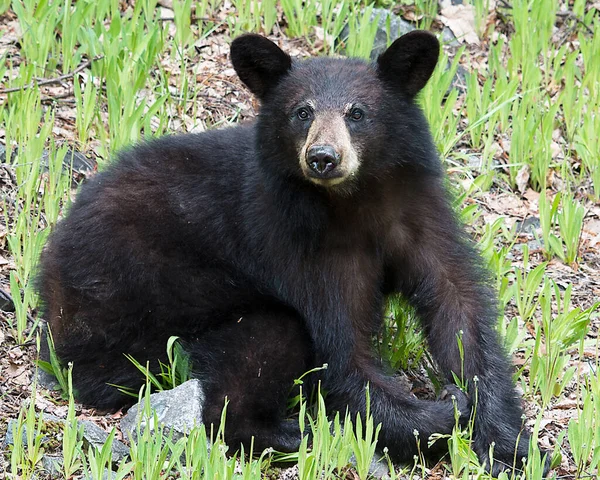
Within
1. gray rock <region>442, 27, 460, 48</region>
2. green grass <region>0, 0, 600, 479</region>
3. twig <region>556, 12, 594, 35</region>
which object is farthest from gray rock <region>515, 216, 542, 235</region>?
twig <region>556, 12, 594, 35</region>

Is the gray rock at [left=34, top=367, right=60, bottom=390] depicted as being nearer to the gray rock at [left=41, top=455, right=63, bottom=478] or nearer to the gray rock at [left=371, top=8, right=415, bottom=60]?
the gray rock at [left=41, top=455, right=63, bottom=478]

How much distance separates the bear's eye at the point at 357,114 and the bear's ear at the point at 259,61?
1.58ft

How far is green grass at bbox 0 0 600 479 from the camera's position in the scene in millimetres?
4871

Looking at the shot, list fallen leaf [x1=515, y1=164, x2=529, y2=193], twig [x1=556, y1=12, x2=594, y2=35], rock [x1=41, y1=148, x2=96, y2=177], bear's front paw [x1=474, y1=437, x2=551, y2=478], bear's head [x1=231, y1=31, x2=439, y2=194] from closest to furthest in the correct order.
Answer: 1. bear's front paw [x1=474, y1=437, x2=551, y2=478]
2. bear's head [x1=231, y1=31, x2=439, y2=194]
3. rock [x1=41, y1=148, x2=96, y2=177]
4. fallen leaf [x1=515, y1=164, x2=529, y2=193]
5. twig [x1=556, y1=12, x2=594, y2=35]

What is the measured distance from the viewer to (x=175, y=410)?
462cm

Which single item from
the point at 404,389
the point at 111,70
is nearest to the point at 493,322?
the point at 404,389

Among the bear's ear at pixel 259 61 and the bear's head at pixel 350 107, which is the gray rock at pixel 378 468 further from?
A: the bear's ear at pixel 259 61

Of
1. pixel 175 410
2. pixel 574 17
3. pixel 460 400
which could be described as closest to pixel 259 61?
pixel 175 410

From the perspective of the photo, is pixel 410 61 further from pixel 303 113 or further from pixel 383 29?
pixel 383 29

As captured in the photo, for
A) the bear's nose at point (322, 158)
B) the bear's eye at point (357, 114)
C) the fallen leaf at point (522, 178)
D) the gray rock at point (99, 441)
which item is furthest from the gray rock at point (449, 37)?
the gray rock at point (99, 441)

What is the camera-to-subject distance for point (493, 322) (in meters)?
5.07

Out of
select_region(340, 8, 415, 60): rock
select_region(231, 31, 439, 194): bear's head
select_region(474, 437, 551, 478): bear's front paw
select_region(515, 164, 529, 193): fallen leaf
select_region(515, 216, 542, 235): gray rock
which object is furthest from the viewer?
select_region(340, 8, 415, 60): rock

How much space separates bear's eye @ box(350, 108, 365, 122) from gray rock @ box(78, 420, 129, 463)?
6.23 ft

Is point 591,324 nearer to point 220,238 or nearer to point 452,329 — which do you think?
point 452,329
